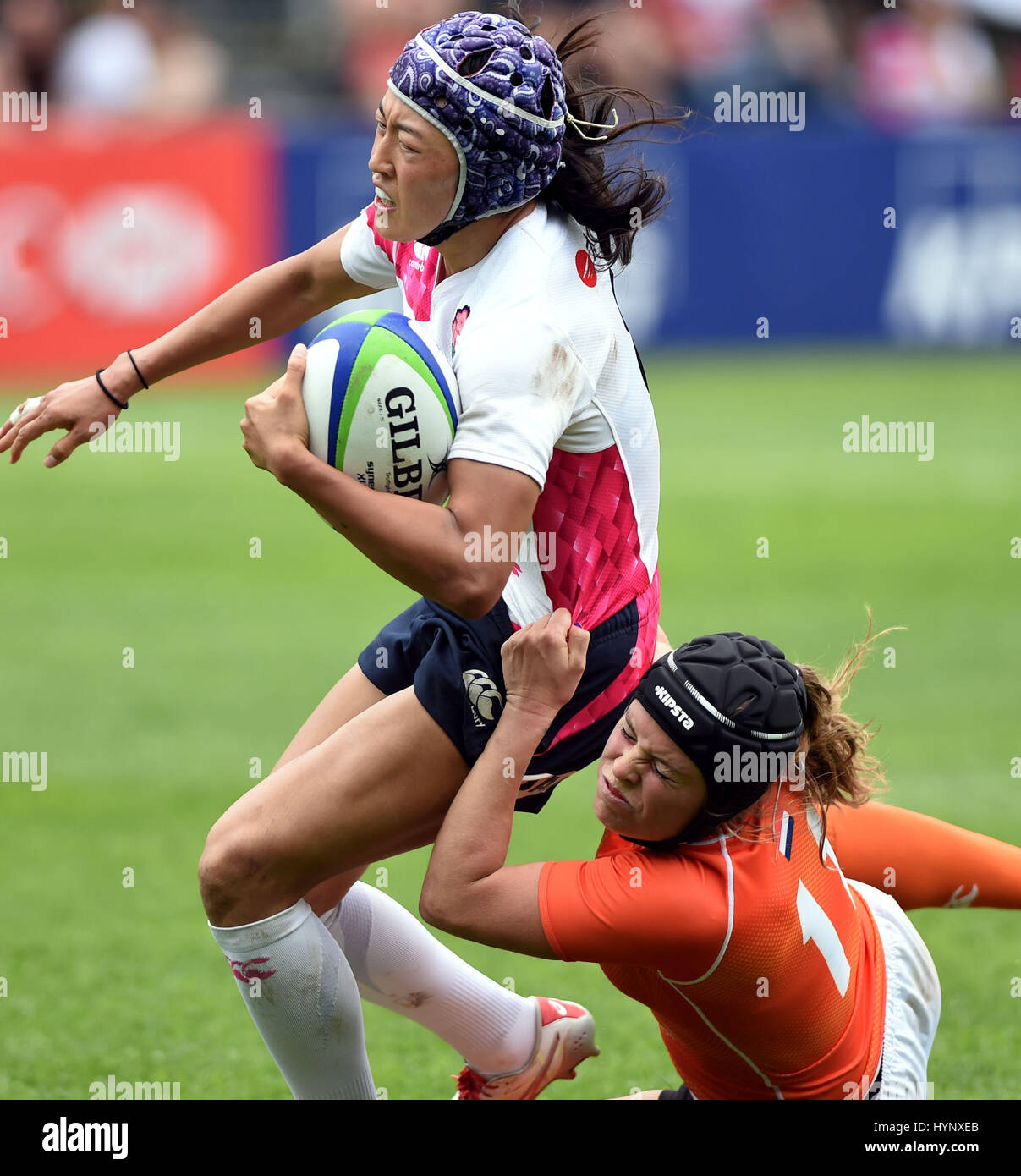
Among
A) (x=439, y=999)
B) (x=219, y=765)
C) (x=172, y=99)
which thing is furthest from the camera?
(x=172, y=99)

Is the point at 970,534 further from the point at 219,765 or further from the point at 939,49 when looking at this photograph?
the point at 939,49

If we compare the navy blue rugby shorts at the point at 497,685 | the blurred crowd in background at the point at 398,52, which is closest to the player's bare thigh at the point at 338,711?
the navy blue rugby shorts at the point at 497,685

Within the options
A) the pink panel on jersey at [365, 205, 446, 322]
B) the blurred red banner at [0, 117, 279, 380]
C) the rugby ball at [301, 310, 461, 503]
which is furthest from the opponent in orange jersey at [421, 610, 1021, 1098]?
the blurred red banner at [0, 117, 279, 380]

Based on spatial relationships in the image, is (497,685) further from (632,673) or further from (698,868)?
(698,868)

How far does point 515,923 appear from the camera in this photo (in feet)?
11.8

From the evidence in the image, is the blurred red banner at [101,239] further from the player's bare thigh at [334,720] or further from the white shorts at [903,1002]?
the white shorts at [903,1002]

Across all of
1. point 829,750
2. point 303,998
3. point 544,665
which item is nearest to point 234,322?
point 544,665

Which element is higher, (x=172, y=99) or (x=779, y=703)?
(x=172, y=99)

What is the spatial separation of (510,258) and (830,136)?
15.3 metres

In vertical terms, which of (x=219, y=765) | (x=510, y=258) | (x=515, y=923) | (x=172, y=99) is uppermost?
(x=172, y=99)

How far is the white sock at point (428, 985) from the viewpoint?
4.36 m

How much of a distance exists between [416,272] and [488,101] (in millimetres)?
595

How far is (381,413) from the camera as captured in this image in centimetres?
343
